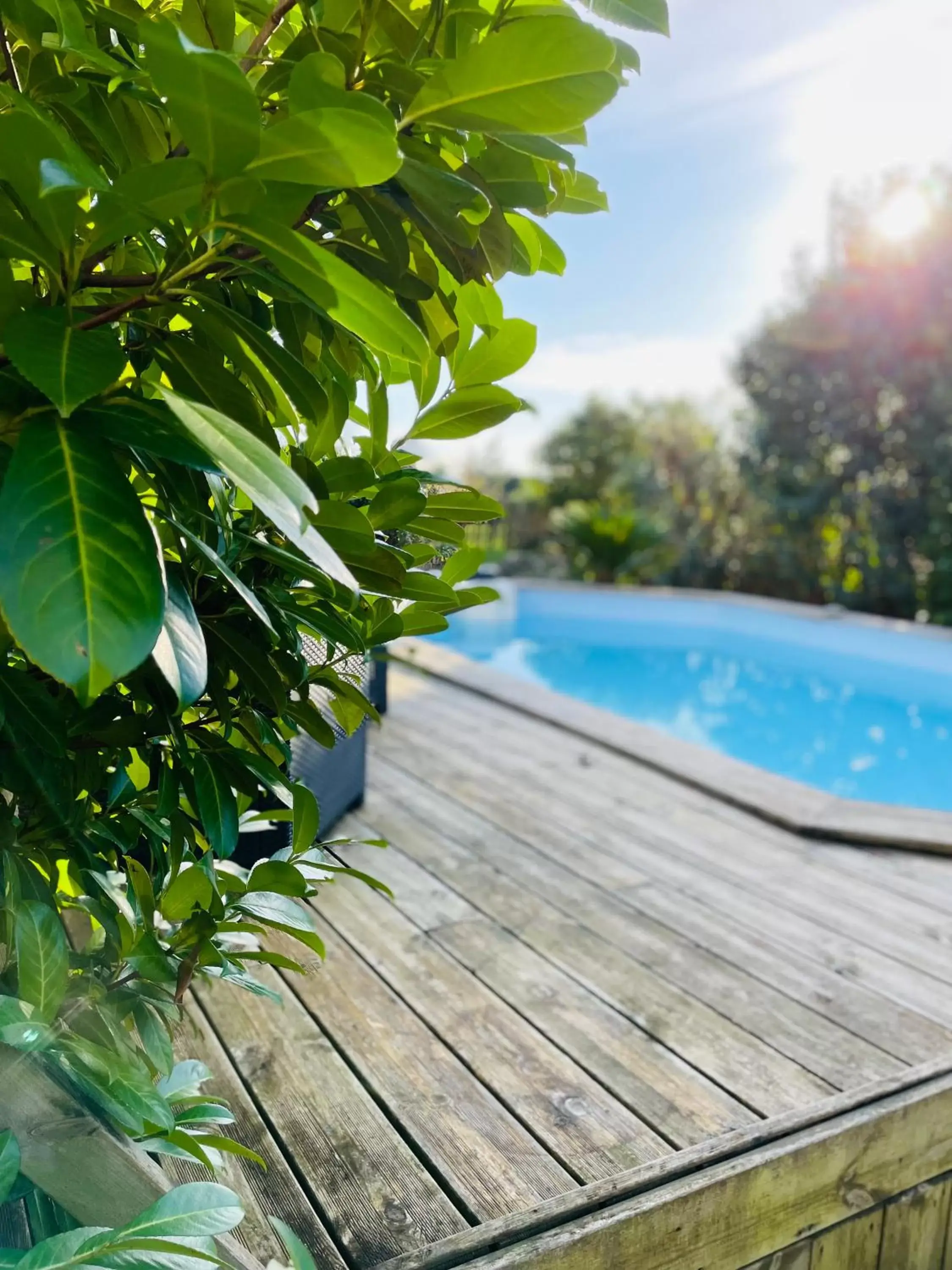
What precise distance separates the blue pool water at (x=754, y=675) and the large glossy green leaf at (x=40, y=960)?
4.99 meters

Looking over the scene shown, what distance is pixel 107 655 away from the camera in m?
0.36

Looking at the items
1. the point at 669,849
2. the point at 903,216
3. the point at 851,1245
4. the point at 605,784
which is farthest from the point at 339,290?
the point at 903,216

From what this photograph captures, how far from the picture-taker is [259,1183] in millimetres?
1089

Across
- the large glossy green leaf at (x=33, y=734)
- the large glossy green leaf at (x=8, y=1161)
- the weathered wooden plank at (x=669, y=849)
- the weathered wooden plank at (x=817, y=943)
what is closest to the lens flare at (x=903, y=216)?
the weathered wooden plank at (x=669, y=849)

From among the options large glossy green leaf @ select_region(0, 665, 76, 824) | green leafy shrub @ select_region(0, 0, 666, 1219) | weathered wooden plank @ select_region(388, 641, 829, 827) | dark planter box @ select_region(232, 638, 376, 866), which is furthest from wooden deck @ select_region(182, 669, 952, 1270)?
large glossy green leaf @ select_region(0, 665, 76, 824)

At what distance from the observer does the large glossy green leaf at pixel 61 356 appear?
1.26 ft

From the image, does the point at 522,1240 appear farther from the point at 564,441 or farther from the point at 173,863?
the point at 564,441

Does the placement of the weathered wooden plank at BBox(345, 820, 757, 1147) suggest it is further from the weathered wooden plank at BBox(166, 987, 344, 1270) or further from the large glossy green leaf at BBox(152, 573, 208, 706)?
the large glossy green leaf at BBox(152, 573, 208, 706)

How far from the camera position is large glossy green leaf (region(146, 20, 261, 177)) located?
13.6 inches

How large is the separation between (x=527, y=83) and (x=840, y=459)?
10954 millimetres

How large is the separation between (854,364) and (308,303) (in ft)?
36.1

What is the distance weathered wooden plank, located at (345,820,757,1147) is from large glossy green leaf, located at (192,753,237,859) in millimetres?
855

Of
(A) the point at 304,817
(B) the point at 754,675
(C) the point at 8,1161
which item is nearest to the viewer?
(C) the point at 8,1161

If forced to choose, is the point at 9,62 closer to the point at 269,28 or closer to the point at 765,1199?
the point at 269,28
